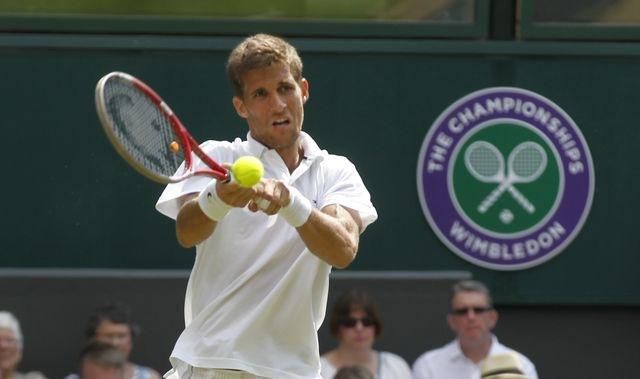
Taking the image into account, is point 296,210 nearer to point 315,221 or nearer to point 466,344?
point 315,221

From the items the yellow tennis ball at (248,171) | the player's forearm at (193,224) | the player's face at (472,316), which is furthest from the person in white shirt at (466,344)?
the yellow tennis ball at (248,171)

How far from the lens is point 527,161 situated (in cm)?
789

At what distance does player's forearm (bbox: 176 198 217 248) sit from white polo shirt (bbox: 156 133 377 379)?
106mm

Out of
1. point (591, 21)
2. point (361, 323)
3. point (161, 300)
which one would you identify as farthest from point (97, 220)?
point (591, 21)

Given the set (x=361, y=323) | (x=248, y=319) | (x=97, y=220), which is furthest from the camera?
(x=97, y=220)

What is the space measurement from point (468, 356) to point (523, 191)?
3.69 feet

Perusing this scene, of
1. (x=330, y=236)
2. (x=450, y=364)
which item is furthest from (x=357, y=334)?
(x=330, y=236)

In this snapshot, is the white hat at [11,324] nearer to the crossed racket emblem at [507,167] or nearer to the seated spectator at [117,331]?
the seated spectator at [117,331]

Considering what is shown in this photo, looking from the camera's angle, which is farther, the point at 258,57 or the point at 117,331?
the point at 117,331

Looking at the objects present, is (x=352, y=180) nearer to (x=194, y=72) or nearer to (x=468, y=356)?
(x=468, y=356)

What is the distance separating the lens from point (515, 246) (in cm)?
789

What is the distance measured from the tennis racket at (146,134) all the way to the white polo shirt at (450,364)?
2.95 metres

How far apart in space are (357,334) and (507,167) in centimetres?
137

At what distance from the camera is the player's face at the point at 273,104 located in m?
4.23
